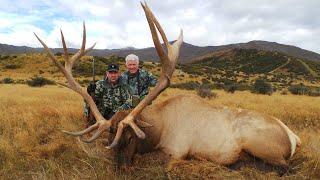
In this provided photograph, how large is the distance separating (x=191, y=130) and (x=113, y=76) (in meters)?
2.14

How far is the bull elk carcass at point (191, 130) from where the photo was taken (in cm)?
590

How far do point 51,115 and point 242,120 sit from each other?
5.36 metres

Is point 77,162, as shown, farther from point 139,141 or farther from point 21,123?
point 21,123

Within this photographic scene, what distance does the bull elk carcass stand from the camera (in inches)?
232

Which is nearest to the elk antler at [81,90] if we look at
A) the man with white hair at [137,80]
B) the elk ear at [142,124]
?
the elk ear at [142,124]

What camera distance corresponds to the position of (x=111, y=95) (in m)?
8.05

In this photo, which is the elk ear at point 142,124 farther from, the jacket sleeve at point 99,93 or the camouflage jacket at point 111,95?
the jacket sleeve at point 99,93

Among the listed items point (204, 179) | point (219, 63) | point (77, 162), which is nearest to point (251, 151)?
point (204, 179)

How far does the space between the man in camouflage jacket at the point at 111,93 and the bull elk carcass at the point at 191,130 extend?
1393 mm

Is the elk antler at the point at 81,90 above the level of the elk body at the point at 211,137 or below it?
above

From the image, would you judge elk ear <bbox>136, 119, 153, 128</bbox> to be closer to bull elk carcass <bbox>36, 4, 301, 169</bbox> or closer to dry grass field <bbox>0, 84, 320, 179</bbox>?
bull elk carcass <bbox>36, 4, 301, 169</bbox>

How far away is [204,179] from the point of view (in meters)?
5.84

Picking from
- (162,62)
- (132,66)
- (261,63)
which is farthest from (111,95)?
(261,63)

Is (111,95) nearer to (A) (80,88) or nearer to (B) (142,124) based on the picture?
(A) (80,88)
